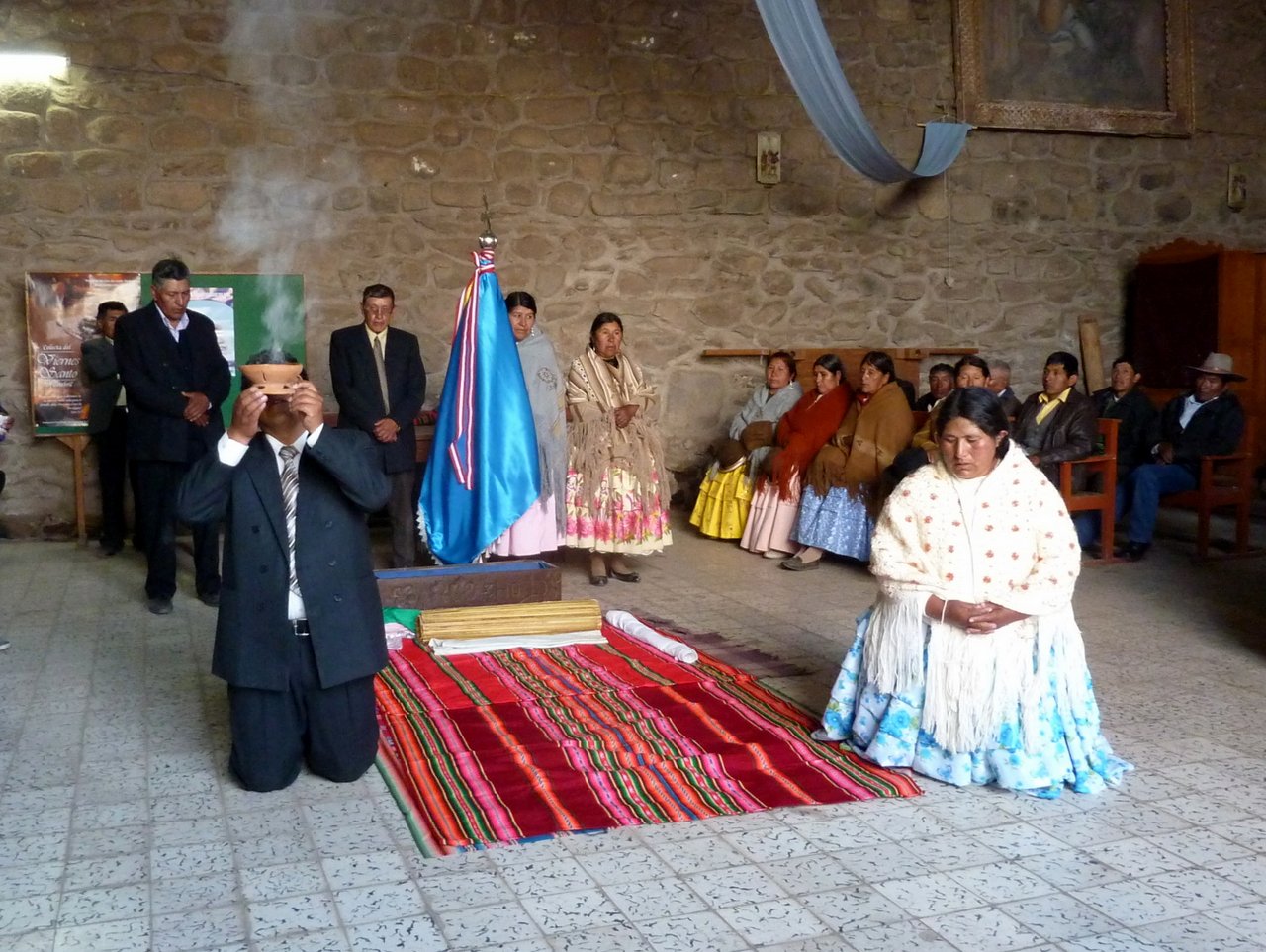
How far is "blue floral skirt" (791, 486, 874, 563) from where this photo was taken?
6.26m

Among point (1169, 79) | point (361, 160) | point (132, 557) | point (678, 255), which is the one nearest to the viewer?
point (132, 557)

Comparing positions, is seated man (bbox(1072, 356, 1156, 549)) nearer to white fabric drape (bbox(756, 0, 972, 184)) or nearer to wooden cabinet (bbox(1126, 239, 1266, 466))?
wooden cabinet (bbox(1126, 239, 1266, 466))

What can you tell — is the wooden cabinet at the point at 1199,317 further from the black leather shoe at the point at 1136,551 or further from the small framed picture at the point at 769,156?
the small framed picture at the point at 769,156

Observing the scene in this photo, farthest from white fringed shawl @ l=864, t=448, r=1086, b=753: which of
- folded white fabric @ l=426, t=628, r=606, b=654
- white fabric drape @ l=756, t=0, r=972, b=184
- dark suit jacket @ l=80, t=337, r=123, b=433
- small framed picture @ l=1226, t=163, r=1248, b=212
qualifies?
small framed picture @ l=1226, t=163, r=1248, b=212

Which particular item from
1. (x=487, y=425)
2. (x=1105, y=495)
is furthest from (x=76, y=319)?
(x=1105, y=495)

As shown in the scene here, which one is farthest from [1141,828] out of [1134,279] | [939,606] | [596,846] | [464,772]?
[1134,279]

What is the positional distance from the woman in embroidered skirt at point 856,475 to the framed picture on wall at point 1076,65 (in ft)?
9.50

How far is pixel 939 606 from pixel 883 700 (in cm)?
35

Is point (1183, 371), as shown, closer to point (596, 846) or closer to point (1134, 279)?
point (1134, 279)

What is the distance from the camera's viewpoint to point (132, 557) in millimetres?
6473

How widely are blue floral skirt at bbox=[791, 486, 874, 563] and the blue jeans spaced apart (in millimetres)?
1441

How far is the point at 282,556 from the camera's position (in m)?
3.07

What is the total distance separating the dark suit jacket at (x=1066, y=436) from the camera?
6.18 m

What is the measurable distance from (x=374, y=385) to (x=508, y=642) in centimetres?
174
